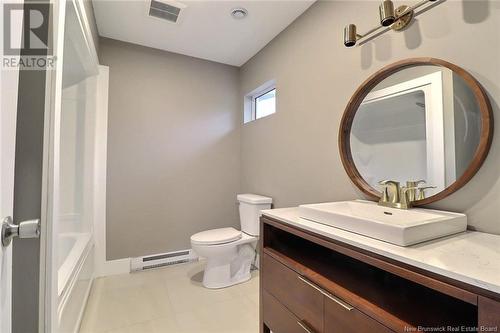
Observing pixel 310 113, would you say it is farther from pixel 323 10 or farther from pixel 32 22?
pixel 32 22

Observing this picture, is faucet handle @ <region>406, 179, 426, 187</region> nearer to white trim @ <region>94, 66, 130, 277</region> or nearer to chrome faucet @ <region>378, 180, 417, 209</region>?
chrome faucet @ <region>378, 180, 417, 209</region>

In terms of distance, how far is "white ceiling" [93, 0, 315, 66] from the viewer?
6.07 feet

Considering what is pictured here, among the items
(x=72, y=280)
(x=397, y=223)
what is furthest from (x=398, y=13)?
(x=72, y=280)

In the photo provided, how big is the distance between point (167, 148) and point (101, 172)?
0.66 metres

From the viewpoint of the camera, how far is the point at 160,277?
2.27m

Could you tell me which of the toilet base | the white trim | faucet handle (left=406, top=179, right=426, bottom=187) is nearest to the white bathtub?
the white trim

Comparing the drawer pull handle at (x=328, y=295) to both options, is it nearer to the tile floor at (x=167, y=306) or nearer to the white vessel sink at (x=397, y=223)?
the white vessel sink at (x=397, y=223)

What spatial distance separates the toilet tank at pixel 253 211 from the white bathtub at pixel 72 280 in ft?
4.41

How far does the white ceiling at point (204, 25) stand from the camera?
1.85m

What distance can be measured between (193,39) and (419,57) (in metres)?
1.93

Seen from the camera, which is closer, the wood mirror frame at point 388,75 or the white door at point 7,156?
the white door at point 7,156

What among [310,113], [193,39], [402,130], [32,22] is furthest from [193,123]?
[402,130]

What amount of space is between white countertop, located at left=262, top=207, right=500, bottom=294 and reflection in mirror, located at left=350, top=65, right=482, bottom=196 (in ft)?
1.02

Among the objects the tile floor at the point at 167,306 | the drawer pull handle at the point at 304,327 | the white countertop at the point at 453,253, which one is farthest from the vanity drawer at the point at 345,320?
the tile floor at the point at 167,306
